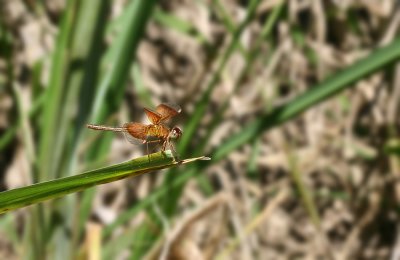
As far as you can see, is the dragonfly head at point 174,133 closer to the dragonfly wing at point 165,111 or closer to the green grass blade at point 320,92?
the dragonfly wing at point 165,111

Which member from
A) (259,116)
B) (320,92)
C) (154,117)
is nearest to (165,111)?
(154,117)

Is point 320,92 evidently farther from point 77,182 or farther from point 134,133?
point 77,182

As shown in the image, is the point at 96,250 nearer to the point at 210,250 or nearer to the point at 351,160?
the point at 210,250

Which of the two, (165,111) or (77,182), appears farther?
(165,111)

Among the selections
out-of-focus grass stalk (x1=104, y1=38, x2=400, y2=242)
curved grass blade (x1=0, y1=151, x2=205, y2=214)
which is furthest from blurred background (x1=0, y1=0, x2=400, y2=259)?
curved grass blade (x1=0, y1=151, x2=205, y2=214)

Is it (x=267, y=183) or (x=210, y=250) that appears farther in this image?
(x=267, y=183)

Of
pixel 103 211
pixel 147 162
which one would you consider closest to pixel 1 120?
pixel 103 211

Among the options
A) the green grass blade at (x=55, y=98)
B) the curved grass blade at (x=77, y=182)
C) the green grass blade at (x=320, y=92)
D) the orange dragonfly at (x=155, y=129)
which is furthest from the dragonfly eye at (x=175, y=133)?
the green grass blade at (x=55, y=98)
